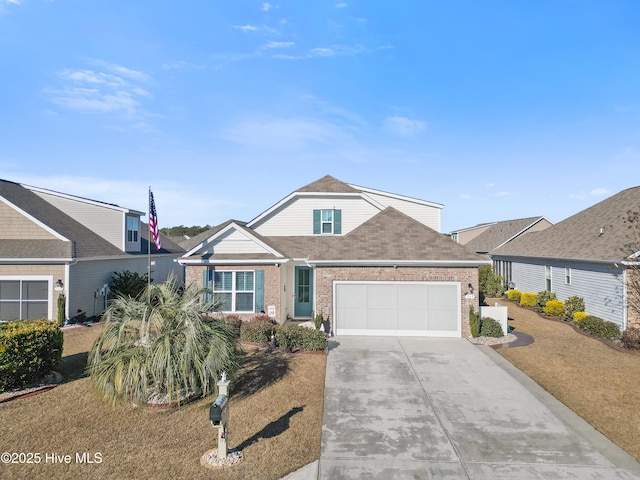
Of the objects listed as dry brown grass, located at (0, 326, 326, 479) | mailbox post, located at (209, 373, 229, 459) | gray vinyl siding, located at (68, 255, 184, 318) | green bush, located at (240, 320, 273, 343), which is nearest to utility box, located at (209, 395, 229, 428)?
mailbox post, located at (209, 373, 229, 459)

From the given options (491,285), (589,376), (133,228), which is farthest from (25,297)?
(491,285)

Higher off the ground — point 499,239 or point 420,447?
point 499,239

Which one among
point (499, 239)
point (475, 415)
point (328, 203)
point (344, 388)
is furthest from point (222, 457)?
point (499, 239)

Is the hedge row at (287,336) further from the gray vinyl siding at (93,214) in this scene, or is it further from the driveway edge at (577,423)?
the gray vinyl siding at (93,214)

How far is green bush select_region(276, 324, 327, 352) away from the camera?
12930mm

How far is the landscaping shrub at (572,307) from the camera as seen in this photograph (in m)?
18.4

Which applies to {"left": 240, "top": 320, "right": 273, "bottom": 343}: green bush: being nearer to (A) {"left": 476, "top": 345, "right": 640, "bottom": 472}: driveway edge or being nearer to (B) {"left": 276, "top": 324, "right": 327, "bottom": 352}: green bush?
(B) {"left": 276, "top": 324, "right": 327, "bottom": 352}: green bush

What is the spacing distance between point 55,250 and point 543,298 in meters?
24.9

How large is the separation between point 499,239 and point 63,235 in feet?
112

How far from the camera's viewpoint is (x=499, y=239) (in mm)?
35812

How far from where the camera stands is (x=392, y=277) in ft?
50.9

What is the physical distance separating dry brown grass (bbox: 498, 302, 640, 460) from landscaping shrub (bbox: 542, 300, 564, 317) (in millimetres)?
2935

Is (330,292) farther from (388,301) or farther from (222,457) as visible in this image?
(222,457)

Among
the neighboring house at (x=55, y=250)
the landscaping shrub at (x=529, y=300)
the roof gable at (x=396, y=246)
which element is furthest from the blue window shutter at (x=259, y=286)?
the landscaping shrub at (x=529, y=300)
